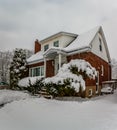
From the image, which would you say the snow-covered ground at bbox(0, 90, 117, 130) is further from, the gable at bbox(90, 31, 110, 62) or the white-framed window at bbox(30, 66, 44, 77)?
the white-framed window at bbox(30, 66, 44, 77)

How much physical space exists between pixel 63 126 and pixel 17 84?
20.8 meters

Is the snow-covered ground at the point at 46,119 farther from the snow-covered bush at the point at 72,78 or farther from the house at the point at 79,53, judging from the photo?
the house at the point at 79,53

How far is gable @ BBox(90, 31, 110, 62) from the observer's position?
21.5 meters

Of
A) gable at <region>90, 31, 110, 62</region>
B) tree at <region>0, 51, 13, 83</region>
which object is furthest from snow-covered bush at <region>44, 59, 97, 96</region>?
tree at <region>0, 51, 13, 83</region>

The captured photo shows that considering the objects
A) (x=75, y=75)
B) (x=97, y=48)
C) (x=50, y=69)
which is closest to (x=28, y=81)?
(x=50, y=69)

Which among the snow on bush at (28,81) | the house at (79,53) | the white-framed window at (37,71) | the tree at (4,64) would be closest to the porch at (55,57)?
the house at (79,53)

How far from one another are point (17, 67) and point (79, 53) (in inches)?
456

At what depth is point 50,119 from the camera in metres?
8.28

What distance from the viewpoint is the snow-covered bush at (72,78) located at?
54.3 ft

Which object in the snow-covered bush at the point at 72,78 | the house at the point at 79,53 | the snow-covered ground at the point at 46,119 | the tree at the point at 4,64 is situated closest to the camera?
the snow-covered ground at the point at 46,119

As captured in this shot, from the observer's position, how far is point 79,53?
20.6m

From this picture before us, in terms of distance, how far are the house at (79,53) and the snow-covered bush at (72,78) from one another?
2396mm
